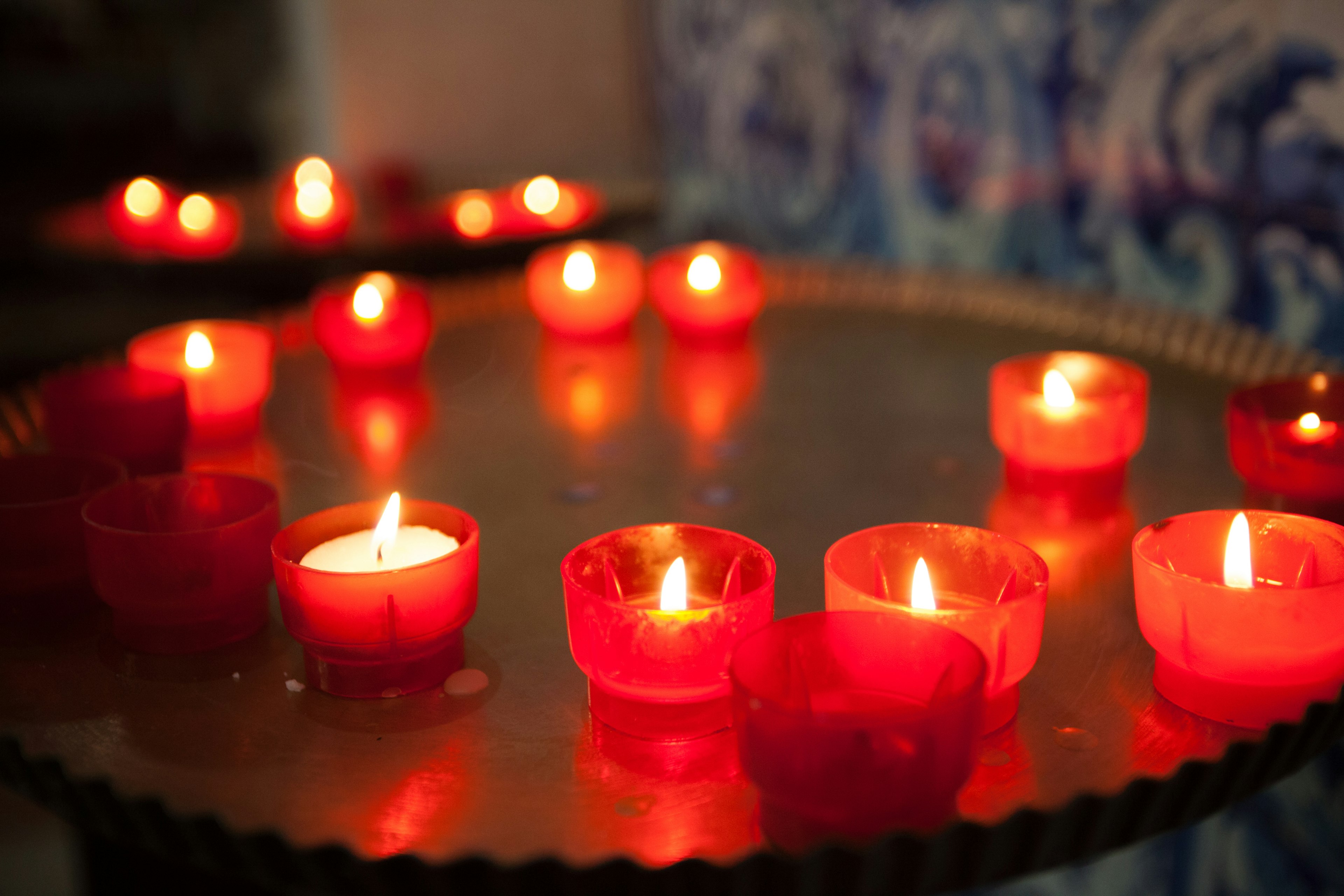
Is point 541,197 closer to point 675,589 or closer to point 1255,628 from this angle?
point 675,589

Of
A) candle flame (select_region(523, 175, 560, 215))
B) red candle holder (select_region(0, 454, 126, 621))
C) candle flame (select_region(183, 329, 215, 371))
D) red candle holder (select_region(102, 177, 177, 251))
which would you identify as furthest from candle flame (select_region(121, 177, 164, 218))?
red candle holder (select_region(0, 454, 126, 621))

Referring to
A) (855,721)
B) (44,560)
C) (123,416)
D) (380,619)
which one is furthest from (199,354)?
(855,721)

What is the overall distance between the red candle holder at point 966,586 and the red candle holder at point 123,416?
0.49 meters

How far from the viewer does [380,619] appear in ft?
1.91

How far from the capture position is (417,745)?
21.8 inches

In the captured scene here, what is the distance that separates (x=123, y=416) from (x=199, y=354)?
5.3 inches

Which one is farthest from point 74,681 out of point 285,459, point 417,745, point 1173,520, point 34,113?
point 34,113

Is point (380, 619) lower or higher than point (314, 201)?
lower

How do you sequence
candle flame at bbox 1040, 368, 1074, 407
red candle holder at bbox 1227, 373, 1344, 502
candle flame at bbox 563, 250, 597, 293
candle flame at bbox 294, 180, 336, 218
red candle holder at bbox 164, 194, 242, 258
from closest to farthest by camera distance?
→ red candle holder at bbox 1227, 373, 1344, 502
candle flame at bbox 1040, 368, 1074, 407
candle flame at bbox 563, 250, 597, 293
red candle holder at bbox 164, 194, 242, 258
candle flame at bbox 294, 180, 336, 218

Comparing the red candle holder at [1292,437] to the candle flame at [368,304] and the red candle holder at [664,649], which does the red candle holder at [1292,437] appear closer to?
the red candle holder at [664,649]

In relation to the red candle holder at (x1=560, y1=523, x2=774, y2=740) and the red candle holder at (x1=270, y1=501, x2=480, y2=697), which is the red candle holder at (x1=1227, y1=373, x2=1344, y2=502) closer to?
the red candle holder at (x1=560, y1=523, x2=774, y2=740)

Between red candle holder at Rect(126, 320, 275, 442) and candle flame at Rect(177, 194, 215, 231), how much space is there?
71cm

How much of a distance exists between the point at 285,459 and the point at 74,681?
1.09ft

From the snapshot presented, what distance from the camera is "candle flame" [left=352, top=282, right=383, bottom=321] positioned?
1075 mm
